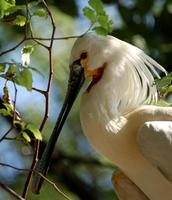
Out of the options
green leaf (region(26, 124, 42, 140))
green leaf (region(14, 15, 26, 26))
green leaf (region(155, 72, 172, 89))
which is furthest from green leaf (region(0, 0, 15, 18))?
green leaf (region(155, 72, 172, 89))

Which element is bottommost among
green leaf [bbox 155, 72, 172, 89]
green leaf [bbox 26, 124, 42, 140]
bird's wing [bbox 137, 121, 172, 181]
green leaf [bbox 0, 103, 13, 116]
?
bird's wing [bbox 137, 121, 172, 181]

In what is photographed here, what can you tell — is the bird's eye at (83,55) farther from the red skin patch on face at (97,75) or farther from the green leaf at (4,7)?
the green leaf at (4,7)

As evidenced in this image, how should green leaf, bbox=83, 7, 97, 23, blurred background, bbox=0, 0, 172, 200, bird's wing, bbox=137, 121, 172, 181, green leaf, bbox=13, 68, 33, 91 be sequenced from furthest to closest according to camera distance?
1. blurred background, bbox=0, 0, 172, 200
2. bird's wing, bbox=137, 121, 172, 181
3. green leaf, bbox=83, 7, 97, 23
4. green leaf, bbox=13, 68, 33, 91

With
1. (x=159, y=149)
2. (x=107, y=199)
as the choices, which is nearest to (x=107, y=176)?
(x=107, y=199)

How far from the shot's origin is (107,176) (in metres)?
4.38

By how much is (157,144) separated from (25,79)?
69cm

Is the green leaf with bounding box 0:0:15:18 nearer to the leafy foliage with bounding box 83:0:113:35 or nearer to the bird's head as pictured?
the leafy foliage with bounding box 83:0:113:35

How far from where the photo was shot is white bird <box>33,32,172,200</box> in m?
3.02

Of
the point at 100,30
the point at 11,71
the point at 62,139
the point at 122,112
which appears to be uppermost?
the point at 100,30

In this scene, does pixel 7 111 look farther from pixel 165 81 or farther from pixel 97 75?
pixel 97 75

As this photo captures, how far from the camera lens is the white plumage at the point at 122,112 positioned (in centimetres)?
301

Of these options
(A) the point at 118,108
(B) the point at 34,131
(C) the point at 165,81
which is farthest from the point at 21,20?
(A) the point at 118,108

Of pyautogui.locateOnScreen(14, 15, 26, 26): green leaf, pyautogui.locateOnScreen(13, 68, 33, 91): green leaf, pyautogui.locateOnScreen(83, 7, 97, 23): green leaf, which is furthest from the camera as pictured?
pyautogui.locateOnScreen(14, 15, 26, 26): green leaf

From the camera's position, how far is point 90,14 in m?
2.47
